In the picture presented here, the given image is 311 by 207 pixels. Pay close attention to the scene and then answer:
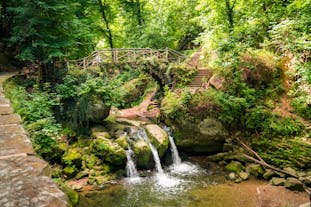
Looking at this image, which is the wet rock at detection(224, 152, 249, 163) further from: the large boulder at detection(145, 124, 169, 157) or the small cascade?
the large boulder at detection(145, 124, 169, 157)

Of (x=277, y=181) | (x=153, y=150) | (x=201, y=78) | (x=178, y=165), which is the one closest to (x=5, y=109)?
(x=153, y=150)

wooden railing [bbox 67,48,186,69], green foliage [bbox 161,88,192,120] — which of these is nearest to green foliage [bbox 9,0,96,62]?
wooden railing [bbox 67,48,186,69]

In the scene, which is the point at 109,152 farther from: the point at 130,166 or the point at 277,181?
the point at 277,181

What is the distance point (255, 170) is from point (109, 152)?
5.74 meters

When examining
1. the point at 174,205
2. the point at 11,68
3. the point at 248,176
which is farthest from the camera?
the point at 11,68

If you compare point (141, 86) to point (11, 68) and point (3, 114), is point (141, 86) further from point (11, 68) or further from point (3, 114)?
point (3, 114)

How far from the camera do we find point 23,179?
70.7 inches

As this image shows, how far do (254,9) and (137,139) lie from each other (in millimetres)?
8829

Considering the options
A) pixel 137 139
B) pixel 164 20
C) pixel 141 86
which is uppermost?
A: pixel 164 20

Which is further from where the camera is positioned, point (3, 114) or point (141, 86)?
point (141, 86)

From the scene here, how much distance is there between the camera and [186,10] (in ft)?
69.7

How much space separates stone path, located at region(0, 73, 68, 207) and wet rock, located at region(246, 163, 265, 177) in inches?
335

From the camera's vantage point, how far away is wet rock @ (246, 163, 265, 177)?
356 inches

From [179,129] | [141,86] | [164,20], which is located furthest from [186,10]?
[179,129]
